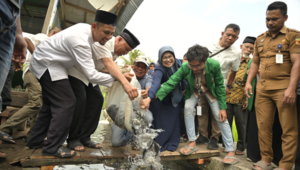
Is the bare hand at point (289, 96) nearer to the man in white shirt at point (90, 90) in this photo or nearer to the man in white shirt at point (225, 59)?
the man in white shirt at point (225, 59)

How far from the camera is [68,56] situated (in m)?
2.34

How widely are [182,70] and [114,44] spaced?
1086 mm

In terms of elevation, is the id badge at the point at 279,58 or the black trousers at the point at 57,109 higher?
the id badge at the point at 279,58

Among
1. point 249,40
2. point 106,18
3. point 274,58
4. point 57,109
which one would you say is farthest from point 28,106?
point 249,40

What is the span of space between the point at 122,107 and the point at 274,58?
2.05m

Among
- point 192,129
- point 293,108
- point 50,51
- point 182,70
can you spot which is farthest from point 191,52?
point 50,51

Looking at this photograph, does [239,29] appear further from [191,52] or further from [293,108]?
[293,108]

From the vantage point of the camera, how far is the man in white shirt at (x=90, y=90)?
8.43ft

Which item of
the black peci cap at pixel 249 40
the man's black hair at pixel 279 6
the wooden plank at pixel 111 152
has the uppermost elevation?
the man's black hair at pixel 279 6

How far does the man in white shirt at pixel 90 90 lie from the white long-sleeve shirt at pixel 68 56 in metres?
0.19

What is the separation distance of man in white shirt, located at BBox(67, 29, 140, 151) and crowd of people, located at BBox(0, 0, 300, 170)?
0.01m

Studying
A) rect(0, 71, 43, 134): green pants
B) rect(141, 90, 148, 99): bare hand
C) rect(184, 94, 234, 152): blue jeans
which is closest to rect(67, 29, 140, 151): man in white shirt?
rect(141, 90, 148, 99): bare hand

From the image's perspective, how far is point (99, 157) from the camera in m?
2.44

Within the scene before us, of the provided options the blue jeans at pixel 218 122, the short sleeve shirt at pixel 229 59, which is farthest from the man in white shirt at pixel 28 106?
the short sleeve shirt at pixel 229 59
